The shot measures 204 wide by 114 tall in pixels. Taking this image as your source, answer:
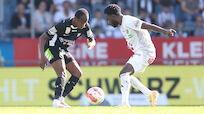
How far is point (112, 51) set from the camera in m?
16.7

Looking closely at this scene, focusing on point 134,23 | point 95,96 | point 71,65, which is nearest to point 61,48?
point 71,65

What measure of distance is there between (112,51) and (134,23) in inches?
261

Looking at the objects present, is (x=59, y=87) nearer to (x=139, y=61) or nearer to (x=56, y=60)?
(x=56, y=60)

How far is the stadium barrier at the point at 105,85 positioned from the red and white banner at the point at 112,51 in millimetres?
586

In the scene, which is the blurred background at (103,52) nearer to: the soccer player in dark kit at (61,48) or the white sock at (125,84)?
the soccer player in dark kit at (61,48)

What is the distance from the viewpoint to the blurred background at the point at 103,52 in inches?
609

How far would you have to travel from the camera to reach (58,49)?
440 inches

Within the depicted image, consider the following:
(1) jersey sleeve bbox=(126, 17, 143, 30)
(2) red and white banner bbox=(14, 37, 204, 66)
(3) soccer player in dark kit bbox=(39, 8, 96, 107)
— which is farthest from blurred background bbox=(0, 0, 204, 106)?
(1) jersey sleeve bbox=(126, 17, 143, 30)

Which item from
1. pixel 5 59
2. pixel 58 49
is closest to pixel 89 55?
pixel 5 59

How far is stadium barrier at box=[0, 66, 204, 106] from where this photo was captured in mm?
15406

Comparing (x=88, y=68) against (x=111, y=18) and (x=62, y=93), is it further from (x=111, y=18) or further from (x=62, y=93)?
(x=111, y=18)

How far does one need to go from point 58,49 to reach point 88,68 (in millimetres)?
4538

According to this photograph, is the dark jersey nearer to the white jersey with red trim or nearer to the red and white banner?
the white jersey with red trim

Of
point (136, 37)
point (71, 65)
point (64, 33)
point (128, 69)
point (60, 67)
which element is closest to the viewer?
point (128, 69)
